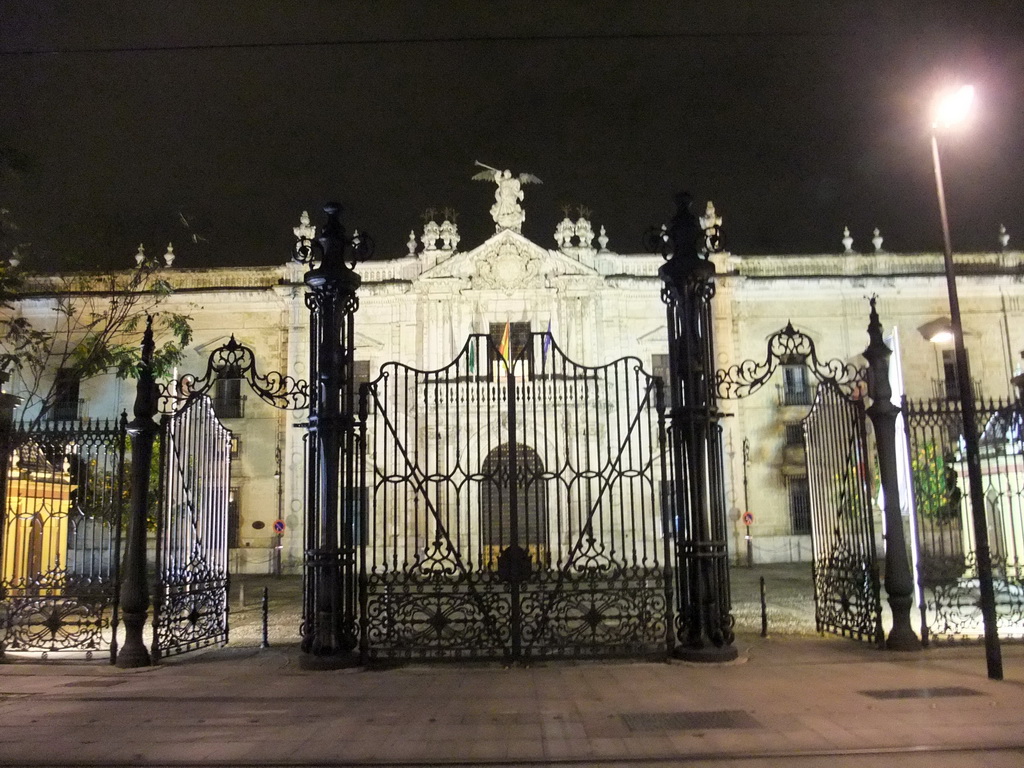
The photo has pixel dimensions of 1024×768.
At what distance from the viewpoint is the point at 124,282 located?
29.4 m

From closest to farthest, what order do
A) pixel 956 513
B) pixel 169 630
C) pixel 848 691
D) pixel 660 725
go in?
pixel 660 725 → pixel 848 691 → pixel 169 630 → pixel 956 513

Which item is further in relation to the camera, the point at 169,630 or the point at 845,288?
the point at 845,288

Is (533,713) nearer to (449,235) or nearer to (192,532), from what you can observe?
(192,532)

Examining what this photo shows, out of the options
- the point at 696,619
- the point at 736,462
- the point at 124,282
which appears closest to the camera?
the point at 696,619

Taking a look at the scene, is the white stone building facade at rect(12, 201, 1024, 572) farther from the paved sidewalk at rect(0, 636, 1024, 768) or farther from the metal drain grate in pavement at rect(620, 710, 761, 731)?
the metal drain grate in pavement at rect(620, 710, 761, 731)

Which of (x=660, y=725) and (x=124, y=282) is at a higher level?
(x=124, y=282)

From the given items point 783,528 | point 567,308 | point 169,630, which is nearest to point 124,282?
point 567,308

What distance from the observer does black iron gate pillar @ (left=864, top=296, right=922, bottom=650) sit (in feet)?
34.8

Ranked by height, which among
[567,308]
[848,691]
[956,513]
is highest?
[567,308]

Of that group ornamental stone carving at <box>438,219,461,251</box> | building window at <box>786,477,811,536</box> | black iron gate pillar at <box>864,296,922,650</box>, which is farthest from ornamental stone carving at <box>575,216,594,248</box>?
black iron gate pillar at <box>864,296,922,650</box>

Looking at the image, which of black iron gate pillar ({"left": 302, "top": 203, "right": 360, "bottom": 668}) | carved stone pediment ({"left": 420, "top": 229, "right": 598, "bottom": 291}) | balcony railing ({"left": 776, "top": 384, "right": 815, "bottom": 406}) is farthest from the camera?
balcony railing ({"left": 776, "top": 384, "right": 815, "bottom": 406})

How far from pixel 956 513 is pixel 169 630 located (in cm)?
1239

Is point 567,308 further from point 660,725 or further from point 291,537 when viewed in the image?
point 660,725

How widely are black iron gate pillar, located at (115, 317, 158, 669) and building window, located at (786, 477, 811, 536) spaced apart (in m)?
25.6
